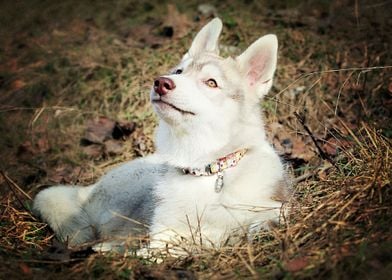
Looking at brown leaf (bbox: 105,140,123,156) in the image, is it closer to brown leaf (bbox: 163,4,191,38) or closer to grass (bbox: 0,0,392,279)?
grass (bbox: 0,0,392,279)

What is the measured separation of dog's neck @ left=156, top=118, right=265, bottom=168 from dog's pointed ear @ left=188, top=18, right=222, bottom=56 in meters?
0.84

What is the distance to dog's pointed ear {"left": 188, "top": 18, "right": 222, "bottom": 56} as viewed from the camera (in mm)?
4375

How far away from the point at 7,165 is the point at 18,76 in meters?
1.89

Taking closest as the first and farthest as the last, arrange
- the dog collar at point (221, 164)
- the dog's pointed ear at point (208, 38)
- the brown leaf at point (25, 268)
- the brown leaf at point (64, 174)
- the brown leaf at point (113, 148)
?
the brown leaf at point (25, 268) < the dog collar at point (221, 164) < the dog's pointed ear at point (208, 38) < the brown leaf at point (64, 174) < the brown leaf at point (113, 148)

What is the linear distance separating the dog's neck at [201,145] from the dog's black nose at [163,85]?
31 cm

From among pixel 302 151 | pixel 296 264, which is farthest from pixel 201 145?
pixel 302 151

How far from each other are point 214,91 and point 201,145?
38 centimetres

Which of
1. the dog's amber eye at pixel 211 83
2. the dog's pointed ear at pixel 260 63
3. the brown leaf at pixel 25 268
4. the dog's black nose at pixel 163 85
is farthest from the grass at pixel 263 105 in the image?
the dog's black nose at pixel 163 85

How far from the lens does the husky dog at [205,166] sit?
11.8 feet

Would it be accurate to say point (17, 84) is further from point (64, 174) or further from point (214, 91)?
point (214, 91)

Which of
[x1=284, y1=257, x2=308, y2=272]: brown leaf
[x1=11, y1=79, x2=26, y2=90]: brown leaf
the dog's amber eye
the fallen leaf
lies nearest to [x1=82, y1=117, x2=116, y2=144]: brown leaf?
the fallen leaf

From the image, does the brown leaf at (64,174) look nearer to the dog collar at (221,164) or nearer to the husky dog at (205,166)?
the husky dog at (205,166)

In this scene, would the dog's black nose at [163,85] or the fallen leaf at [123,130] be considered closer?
the dog's black nose at [163,85]

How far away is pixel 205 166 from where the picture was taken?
3.78m
